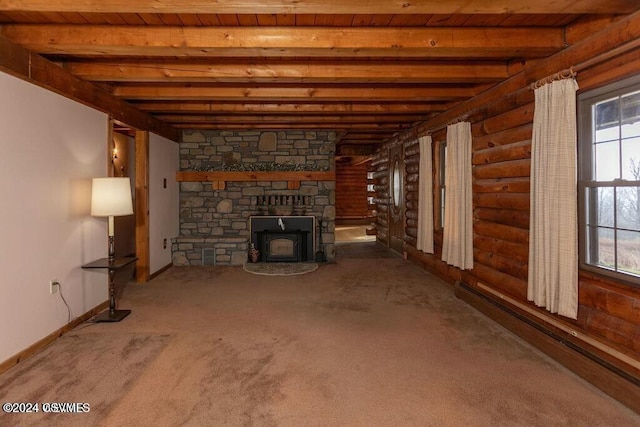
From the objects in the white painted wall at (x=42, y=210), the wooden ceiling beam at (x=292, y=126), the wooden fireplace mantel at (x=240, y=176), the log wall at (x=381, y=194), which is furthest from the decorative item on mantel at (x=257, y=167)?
the white painted wall at (x=42, y=210)

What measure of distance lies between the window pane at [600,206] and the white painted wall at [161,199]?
18.2 ft

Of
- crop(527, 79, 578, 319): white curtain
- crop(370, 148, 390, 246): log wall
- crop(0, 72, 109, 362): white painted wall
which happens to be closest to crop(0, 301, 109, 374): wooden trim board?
crop(0, 72, 109, 362): white painted wall

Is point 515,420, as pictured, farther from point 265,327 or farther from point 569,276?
point 265,327

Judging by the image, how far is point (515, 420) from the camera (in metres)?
2.08

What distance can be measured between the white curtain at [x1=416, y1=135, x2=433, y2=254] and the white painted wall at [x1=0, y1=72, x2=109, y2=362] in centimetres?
451

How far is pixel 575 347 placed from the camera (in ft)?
8.94

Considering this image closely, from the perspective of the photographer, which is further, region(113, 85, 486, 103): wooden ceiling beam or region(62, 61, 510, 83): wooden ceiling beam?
region(113, 85, 486, 103): wooden ceiling beam

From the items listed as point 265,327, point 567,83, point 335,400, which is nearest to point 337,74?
point 567,83

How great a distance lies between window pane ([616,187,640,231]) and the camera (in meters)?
2.38

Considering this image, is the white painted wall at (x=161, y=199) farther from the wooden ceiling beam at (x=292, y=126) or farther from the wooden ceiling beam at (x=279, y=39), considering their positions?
the wooden ceiling beam at (x=279, y=39)

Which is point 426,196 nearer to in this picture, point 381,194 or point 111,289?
point 381,194

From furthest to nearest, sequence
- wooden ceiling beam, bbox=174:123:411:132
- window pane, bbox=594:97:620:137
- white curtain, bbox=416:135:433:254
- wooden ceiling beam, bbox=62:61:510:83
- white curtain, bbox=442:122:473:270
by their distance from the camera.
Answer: wooden ceiling beam, bbox=174:123:411:132 → white curtain, bbox=416:135:433:254 → white curtain, bbox=442:122:473:270 → wooden ceiling beam, bbox=62:61:510:83 → window pane, bbox=594:97:620:137

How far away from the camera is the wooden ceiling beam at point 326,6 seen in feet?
7.29

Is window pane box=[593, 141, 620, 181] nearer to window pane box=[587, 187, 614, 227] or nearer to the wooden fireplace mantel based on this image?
window pane box=[587, 187, 614, 227]
